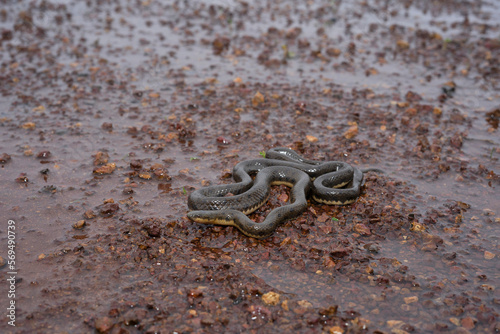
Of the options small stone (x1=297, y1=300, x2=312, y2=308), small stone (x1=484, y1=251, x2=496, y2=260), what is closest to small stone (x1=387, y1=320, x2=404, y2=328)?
small stone (x1=297, y1=300, x2=312, y2=308)

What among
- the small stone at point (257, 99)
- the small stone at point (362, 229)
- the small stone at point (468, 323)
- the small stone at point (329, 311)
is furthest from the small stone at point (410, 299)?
the small stone at point (257, 99)

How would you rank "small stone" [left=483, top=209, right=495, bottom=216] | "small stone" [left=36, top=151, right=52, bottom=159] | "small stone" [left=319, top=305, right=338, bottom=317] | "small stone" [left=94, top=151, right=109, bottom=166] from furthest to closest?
"small stone" [left=36, top=151, right=52, bottom=159] < "small stone" [left=94, top=151, right=109, bottom=166] < "small stone" [left=483, top=209, right=495, bottom=216] < "small stone" [left=319, top=305, right=338, bottom=317]

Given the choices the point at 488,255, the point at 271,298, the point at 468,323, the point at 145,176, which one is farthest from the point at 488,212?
the point at 145,176

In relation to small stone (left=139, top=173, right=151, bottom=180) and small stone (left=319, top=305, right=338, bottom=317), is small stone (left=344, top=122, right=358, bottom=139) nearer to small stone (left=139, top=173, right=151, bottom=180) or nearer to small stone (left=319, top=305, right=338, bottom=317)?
small stone (left=139, top=173, right=151, bottom=180)

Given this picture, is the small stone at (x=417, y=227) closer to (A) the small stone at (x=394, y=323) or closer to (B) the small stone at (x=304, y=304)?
(A) the small stone at (x=394, y=323)

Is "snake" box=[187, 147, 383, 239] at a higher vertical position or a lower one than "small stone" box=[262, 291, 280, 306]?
higher

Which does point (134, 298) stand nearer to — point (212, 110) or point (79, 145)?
point (79, 145)

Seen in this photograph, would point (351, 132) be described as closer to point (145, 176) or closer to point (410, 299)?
point (145, 176)
